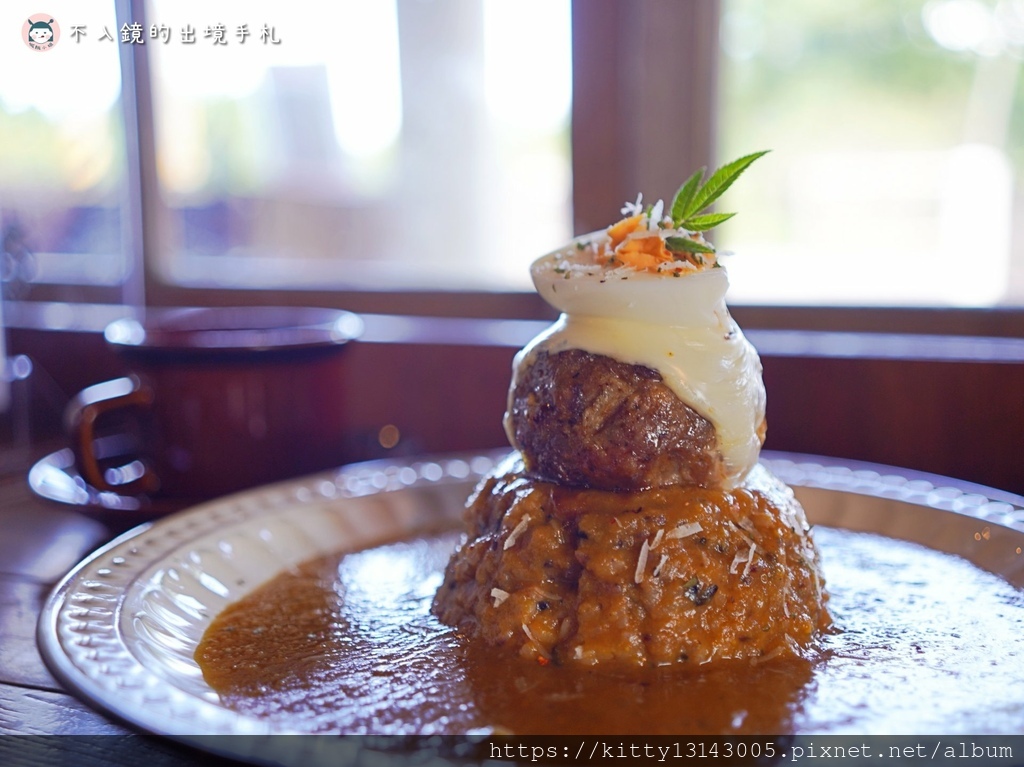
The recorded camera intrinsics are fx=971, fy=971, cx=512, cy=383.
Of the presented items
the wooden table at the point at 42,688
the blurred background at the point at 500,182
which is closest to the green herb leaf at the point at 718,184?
the blurred background at the point at 500,182

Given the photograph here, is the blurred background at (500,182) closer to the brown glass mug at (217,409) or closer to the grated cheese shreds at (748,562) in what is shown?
the brown glass mug at (217,409)

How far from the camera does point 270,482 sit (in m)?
2.03

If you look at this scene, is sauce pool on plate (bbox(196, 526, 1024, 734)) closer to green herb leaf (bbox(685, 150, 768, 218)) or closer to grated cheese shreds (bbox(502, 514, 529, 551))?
grated cheese shreds (bbox(502, 514, 529, 551))

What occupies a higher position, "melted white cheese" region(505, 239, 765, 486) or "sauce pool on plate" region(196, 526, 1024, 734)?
"melted white cheese" region(505, 239, 765, 486)

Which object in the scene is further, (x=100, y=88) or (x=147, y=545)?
(x=100, y=88)

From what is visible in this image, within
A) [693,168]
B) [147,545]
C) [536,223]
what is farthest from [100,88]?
[147,545]

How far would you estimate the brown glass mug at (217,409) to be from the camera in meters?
1.92

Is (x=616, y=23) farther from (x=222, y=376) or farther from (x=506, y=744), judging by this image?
(x=506, y=744)

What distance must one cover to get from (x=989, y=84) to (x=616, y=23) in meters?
1.01

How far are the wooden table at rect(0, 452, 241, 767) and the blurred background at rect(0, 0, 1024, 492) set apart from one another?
0.85 metres

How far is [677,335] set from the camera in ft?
4.83

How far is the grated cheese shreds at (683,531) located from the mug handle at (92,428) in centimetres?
111

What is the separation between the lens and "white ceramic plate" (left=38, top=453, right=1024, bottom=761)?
109 cm

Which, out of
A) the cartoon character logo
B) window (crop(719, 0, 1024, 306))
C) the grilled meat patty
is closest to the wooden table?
the grilled meat patty
